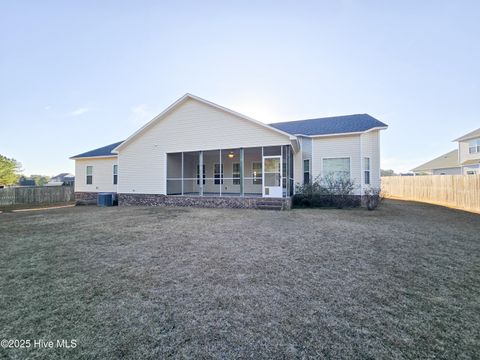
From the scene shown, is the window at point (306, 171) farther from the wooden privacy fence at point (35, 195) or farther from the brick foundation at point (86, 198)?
the wooden privacy fence at point (35, 195)

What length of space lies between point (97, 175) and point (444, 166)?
42.5m

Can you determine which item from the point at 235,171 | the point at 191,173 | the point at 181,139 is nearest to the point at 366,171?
the point at 235,171

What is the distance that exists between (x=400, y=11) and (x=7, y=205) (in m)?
30.1

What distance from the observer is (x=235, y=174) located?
56.4 feet

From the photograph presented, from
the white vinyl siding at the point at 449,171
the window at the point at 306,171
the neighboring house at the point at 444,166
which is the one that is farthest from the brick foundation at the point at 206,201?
the neighboring house at the point at 444,166

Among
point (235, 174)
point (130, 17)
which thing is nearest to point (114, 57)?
point (130, 17)

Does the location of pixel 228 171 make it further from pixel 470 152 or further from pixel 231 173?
pixel 470 152

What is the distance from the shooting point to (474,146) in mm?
23094

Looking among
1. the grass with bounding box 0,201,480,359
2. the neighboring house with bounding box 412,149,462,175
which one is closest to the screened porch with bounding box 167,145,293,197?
the grass with bounding box 0,201,480,359

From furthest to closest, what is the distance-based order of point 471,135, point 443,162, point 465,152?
1. point 443,162
2. point 465,152
3. point 471,135

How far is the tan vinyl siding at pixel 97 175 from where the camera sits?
18141 millimetres

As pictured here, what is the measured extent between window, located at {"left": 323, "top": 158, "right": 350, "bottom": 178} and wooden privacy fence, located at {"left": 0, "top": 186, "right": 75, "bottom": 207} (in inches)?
947

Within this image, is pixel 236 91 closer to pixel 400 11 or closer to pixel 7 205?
pixel 400 11

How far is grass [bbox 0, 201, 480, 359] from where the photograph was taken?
2.22 metres
